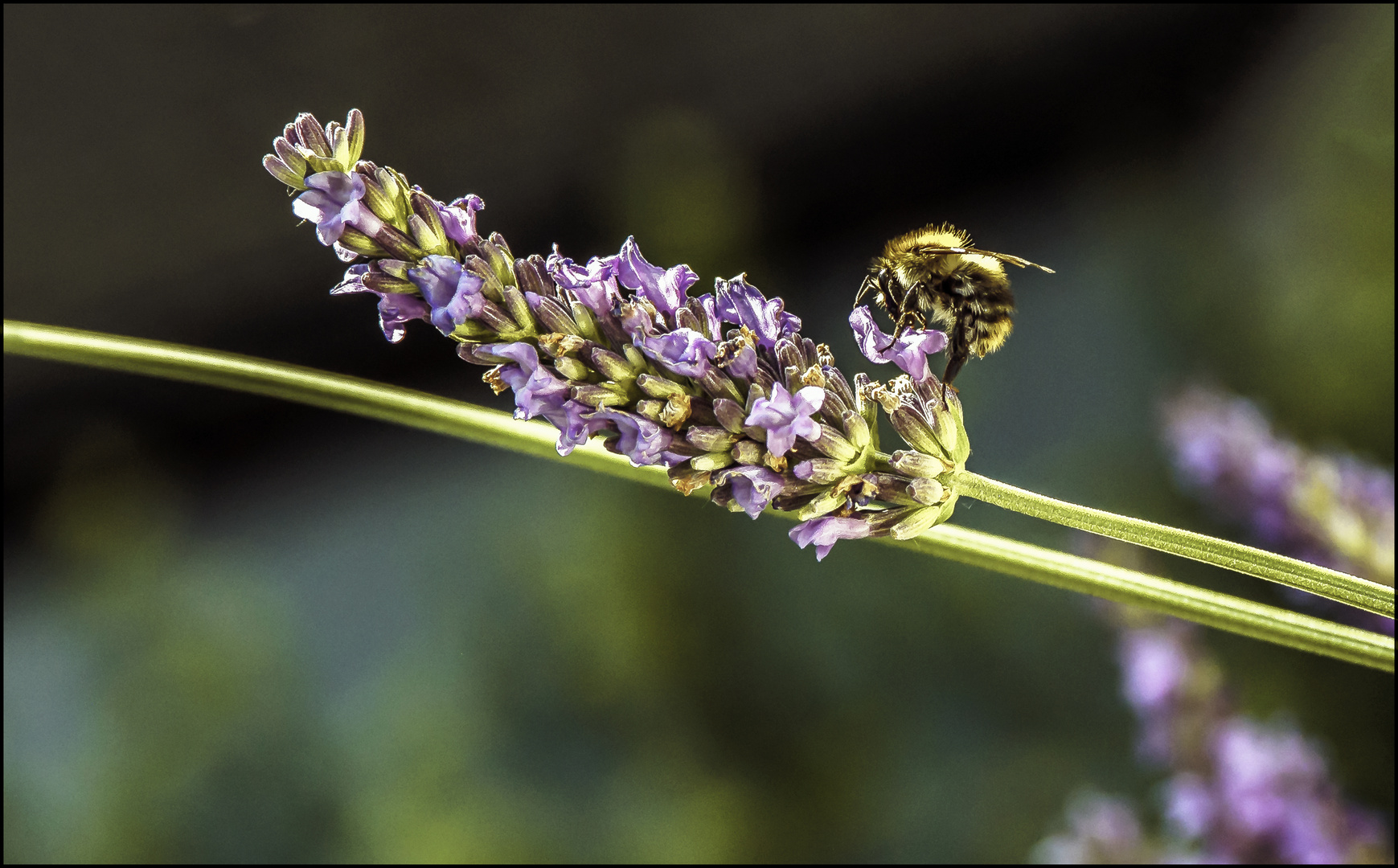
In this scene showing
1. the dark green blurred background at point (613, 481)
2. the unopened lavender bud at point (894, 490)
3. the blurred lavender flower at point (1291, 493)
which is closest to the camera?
the unopened lavender bud at point (894, 490)

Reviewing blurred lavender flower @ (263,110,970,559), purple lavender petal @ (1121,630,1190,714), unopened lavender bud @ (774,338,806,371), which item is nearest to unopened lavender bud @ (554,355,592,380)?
blurred lavender flower @ (263,110,970,559)

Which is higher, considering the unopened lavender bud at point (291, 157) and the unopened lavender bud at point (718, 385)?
the unopened lavender bud at point (718, 385)

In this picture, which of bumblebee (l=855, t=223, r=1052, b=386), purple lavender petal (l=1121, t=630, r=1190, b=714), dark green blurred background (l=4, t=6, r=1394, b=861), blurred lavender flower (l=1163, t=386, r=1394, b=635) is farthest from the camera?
dark green blurred background (l=4, t=6, r=1394, b=861)

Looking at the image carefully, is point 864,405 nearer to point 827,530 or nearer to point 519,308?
point 827,530

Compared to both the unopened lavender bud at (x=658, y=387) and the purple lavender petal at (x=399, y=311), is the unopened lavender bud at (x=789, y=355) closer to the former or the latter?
the unopened lavender bud at (x=658, y=387)

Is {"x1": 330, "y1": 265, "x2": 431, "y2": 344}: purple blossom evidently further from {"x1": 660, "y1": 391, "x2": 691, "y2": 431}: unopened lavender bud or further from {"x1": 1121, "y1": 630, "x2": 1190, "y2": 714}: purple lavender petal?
{"x1": 1121, "y1": 630, "x2": 1190, "y2": 714}: purple lavender petal

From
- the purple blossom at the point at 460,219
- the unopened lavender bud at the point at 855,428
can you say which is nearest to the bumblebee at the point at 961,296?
the unopened lavender bud at the point at 855,428

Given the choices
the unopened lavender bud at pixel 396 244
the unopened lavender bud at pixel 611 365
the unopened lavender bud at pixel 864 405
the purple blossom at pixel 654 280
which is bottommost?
the unopened lavender bud at pixel 396 244

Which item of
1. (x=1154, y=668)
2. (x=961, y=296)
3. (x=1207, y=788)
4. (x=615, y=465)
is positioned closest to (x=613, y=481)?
(x=1154, y=668)
